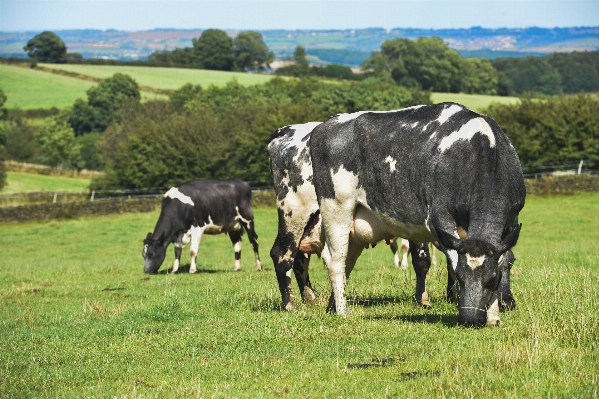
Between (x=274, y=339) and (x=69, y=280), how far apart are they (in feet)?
45.5

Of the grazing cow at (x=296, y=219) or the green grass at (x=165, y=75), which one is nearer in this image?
the grazing cow at (x=296, y=219)

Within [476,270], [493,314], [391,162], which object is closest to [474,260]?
[476,270]

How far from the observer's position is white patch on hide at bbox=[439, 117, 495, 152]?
34.5ft

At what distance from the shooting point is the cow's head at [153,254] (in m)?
28.3

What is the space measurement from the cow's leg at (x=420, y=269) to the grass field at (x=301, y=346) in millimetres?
195

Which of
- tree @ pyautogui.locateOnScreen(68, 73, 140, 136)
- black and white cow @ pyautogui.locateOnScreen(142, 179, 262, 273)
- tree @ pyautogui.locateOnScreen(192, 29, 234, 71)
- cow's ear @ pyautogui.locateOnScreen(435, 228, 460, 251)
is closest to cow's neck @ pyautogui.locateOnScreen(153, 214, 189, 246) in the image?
black and white cow @ pyautogui.locateOnScreen(142, 179, 262, 273)

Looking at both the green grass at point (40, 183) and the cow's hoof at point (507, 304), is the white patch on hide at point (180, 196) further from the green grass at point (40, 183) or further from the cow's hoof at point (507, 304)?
the green grass at point (40, 183)

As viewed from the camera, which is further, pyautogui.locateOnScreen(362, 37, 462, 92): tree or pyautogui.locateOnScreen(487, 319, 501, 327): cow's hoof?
pyautogui.locateOnScreen(362, 37, 462, 92): tree

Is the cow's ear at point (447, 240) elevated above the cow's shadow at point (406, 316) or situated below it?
above

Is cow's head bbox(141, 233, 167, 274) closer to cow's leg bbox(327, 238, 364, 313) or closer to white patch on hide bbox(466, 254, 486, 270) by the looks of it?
→ cow's leg bbox(327, 238, 364, 313)

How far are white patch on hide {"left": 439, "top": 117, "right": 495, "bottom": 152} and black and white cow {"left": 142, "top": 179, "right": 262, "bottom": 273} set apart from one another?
60.6 feet

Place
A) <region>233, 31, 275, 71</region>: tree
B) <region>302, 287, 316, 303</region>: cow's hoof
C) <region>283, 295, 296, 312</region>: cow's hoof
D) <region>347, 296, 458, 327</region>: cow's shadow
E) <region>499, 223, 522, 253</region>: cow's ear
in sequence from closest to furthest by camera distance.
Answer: <region>499, 223, 522, 253</region>: cow's ear → <region>347, 296, 458, 327</region>: cow's shadow → <region>283, 295, 296, 312</region>: cow's hoof → <region>302, 287, 316, 303</region>: cow's hoof → <region>233, 31, 275, 71</region>: tree

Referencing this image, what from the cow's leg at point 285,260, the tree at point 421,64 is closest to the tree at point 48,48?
the tree at point 421,64

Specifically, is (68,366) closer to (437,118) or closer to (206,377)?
(206,377)
